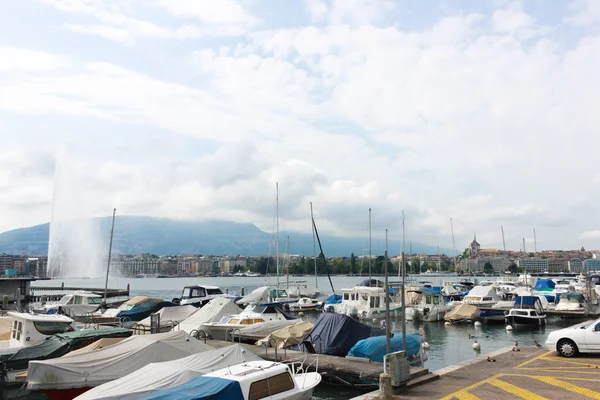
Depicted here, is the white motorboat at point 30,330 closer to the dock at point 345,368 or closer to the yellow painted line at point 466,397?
the dock at point 345,368

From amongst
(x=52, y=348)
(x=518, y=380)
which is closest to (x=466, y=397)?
(x=518, y=380)

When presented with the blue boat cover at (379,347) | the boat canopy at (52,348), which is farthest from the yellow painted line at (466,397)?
the boat canopy at (52,348)

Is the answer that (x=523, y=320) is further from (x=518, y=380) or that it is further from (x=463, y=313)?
(x=518, y=380)

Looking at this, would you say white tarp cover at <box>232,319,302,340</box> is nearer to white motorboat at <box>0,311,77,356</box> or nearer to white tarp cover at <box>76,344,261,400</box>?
white motorboat at <box>0,311,77,356</box>

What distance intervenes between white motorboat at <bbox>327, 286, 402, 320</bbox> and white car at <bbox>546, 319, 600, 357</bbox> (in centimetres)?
2874

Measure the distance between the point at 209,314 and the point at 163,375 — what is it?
19070 mm

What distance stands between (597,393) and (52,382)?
1749cm

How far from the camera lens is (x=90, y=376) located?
1720 cm

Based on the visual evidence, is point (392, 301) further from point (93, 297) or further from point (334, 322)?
point (93, 297)

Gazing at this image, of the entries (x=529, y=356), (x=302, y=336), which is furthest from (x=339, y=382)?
(x=529, y=356)

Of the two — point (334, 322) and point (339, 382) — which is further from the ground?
point (334, 322)

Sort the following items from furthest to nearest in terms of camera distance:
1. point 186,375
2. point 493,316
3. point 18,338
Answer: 1. point 493,316
2. point 18,338
3. point 186,375

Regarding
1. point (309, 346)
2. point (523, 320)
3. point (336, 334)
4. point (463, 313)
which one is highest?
point (336, 334)

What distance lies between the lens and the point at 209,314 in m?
33.9
